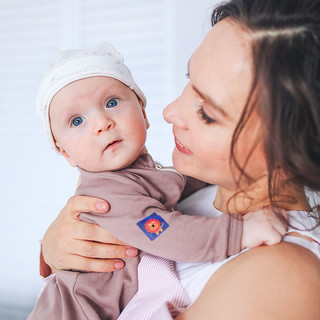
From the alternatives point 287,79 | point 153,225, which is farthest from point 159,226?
point 287,79

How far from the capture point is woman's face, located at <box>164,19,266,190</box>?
0.96 meters

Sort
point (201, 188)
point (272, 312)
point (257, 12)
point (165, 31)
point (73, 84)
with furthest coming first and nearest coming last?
point (165, 31) < point (201, 188) < point (73, 84) < point (257, 12) < point (272, 312)

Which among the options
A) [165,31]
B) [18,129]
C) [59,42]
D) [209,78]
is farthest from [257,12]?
[18,129]

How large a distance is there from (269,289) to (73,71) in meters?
0.80

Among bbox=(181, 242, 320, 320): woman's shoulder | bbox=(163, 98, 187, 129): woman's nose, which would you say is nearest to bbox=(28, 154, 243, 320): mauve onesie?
bbox=(181, 242, 320, 320): woman's shoulder

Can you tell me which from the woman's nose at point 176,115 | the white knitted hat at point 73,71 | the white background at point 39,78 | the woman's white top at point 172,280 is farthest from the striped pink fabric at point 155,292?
the white background at point 39,78

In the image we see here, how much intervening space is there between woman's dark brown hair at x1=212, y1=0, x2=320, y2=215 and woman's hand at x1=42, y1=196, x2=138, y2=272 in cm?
48

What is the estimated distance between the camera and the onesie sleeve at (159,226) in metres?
1.03

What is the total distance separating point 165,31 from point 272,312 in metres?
2.04

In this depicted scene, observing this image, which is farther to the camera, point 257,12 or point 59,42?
point 59,42

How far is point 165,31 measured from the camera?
2.56 m

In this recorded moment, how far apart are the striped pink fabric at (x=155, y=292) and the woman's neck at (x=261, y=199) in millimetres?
244

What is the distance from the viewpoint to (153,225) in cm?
111

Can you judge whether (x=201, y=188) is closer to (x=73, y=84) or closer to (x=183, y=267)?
(x=183, y=267)
